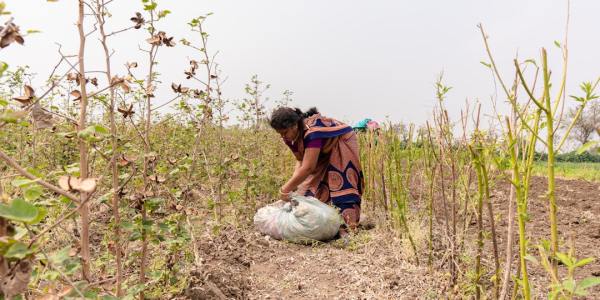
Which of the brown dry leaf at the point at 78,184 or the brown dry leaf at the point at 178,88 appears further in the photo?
the brown dry leaf at the point at 178,88

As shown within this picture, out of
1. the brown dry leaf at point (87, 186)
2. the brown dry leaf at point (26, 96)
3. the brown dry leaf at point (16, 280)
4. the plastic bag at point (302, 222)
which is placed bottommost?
the plastic bag at point (302, 222)

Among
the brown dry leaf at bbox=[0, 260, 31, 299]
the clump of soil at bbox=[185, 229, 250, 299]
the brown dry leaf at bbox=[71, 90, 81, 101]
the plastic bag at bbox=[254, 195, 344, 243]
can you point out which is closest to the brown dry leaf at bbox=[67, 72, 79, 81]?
the brown dry leaf at bbox=[71, 90, 81, 101]

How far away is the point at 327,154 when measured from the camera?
3.75 m

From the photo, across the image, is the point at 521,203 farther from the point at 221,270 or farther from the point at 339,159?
the point at 339,159

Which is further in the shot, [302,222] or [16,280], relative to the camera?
[302,222]

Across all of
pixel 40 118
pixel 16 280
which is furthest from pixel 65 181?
pixel 40 118

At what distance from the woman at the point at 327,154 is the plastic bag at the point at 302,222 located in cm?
14

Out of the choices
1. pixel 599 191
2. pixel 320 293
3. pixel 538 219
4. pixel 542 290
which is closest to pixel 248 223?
pixel 320 293

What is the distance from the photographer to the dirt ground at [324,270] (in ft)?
7.04

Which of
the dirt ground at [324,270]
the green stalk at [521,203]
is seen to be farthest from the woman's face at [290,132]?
the green stalk at [521,203]

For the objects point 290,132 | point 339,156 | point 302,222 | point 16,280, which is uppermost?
point 290,132

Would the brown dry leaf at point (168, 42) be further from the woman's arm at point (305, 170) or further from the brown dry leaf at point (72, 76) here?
the woman's arm at point (305, 170)

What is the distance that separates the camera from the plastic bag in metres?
3.11

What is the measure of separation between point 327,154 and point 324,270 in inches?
53.8
